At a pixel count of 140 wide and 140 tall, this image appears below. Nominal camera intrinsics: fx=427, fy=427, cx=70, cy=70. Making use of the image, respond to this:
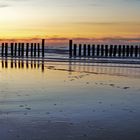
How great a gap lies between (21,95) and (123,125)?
16.9ft

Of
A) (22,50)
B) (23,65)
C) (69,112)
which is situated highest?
(69,112)

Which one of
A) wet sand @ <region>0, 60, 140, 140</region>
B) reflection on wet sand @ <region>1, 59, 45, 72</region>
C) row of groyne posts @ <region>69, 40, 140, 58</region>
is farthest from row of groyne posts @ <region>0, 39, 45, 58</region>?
wet sand @ <region>0, 60, 140, 140</region>

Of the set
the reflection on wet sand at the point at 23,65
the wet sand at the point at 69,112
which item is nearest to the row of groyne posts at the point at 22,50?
the reflection on wet sand at the point at 23,65

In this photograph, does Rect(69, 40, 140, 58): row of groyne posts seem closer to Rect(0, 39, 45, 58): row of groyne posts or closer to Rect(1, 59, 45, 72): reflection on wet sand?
Rect(0, 39, 45, 58): row of groyne posts

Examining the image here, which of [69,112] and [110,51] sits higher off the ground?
[69,112]

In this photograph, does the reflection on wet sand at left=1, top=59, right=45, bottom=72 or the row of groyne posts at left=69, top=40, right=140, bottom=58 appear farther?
the row of groyne posts at left=69, top=40, right=140, bottom=58

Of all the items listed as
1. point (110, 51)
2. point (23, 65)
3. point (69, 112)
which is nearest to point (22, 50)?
point (110, 51)

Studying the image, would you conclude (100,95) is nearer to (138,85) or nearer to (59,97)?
(59,97)

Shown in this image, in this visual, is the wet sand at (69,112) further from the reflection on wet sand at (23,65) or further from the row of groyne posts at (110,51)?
the row of groyne posts at (110,51)

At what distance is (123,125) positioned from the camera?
8.57 meters

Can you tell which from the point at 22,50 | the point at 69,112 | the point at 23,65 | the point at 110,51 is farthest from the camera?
the point at 22,50

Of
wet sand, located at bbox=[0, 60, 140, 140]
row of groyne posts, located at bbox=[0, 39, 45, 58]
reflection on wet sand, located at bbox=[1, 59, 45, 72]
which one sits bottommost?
row of groyne posts, located at bbox=[0, 39, 45, 58]

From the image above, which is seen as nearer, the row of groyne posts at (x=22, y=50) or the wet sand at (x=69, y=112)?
the wet sand at (x=69, y=112)

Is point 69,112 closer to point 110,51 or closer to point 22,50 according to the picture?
point 110,51
